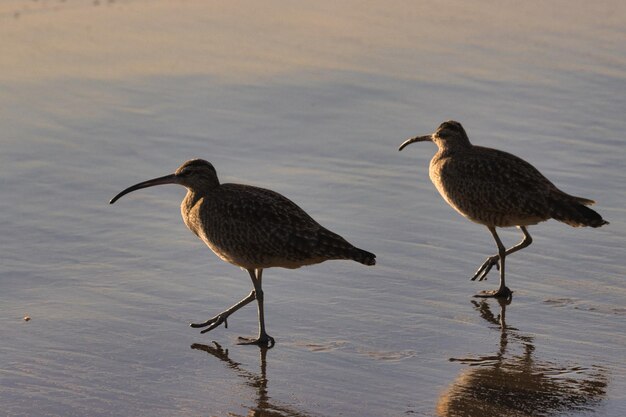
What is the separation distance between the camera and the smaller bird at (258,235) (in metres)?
10.1

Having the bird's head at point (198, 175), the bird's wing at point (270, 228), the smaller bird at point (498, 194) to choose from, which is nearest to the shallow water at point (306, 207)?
the smaller bird at point (498, 194)

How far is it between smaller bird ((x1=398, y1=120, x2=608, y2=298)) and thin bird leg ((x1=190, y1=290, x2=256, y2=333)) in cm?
188

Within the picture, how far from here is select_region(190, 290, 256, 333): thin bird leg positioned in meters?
9.93

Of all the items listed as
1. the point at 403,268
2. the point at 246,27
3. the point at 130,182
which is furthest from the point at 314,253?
the point at 246,27

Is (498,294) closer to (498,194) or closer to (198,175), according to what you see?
A: (498,194)

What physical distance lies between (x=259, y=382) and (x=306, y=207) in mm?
3735

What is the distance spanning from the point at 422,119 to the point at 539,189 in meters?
4.05

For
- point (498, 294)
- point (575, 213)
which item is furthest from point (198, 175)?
point (575, 213)

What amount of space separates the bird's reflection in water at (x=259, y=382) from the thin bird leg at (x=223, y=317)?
0.17 meters

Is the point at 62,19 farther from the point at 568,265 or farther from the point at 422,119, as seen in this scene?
the point at 568,265

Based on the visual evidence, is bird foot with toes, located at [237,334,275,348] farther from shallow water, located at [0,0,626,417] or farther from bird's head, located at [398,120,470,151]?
Result: bird's head, located at [398,120,470,151]

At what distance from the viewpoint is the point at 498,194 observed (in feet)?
38.2

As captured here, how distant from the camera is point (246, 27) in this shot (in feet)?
64.0

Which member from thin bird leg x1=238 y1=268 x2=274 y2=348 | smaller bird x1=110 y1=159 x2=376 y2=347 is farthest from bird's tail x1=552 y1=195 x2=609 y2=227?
thin bird leg x1=238 y1=268 x2=274 y2=348
